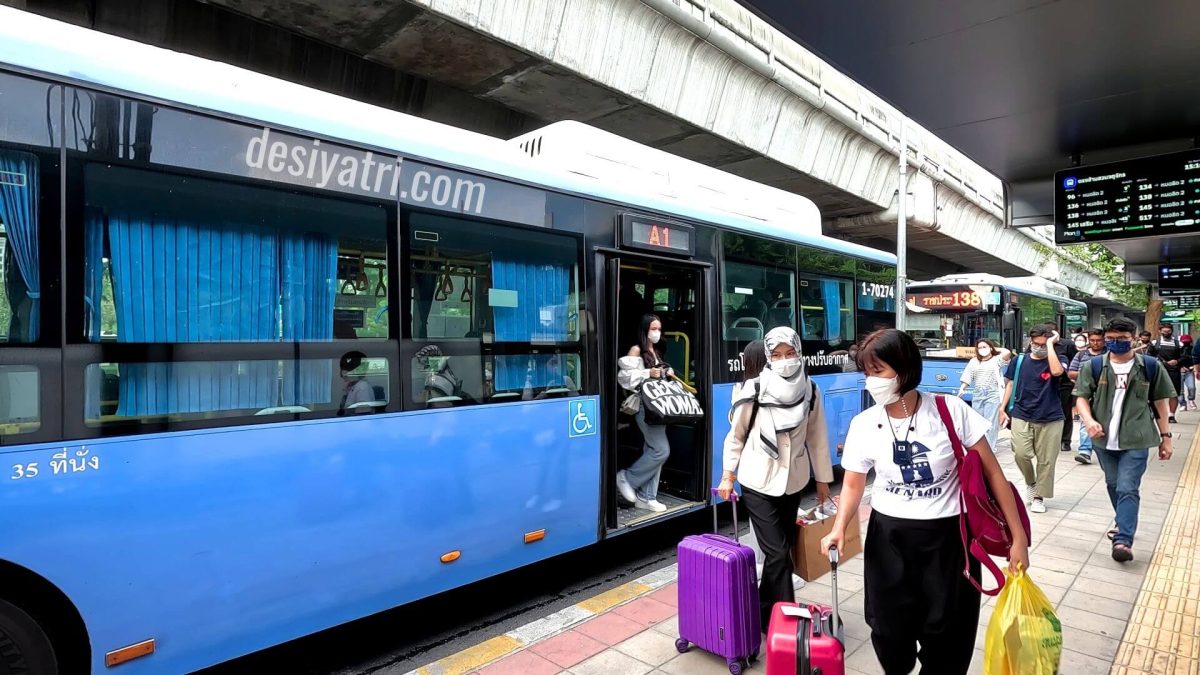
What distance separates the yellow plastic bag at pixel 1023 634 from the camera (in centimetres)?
244

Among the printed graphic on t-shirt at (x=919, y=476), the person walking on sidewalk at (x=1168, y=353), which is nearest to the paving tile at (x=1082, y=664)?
the printed graphic on t-shirt at (x=919, y=476)

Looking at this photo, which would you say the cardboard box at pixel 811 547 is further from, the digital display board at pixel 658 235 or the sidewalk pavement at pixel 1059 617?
the digital display board at pixel 658 235

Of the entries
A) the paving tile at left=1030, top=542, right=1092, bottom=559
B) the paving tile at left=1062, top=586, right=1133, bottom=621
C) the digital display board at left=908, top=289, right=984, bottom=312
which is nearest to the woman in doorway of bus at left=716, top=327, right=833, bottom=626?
the paving tile at left=1062, top=586, right=1133, bottom=621

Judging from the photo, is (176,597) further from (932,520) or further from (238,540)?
(932,520)

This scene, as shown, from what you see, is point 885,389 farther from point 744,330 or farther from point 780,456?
point 744,330

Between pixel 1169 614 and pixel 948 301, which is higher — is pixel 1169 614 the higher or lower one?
the lower one

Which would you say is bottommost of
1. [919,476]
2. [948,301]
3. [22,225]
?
[919,476]

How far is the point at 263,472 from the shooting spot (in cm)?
317

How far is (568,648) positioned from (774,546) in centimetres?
134

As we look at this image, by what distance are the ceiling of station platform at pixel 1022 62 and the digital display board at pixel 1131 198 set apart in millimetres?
401

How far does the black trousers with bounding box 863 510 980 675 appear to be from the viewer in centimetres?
256

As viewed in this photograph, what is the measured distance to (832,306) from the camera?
736 cm

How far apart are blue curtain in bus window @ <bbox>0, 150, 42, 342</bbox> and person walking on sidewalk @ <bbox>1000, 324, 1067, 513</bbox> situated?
7530 millimetres

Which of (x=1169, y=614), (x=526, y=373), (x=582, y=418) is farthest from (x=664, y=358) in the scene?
(x=1169, y=614)
